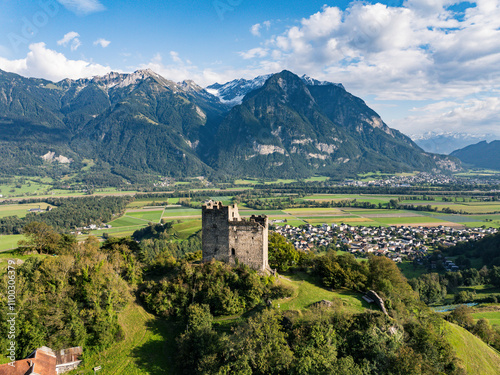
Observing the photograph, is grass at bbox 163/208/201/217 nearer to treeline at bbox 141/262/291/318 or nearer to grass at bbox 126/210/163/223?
grass at bbox 126/210/163/223

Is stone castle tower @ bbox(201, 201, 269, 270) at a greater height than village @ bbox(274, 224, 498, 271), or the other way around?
stone castle tower @ bbox(201, 201, 269, 270)

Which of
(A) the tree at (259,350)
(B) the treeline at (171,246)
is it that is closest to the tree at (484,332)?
(A) the tree at (259,350)

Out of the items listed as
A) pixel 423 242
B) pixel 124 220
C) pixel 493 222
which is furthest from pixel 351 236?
pixel 124 220

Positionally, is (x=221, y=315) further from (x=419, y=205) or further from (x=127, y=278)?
(x=419, y=205)

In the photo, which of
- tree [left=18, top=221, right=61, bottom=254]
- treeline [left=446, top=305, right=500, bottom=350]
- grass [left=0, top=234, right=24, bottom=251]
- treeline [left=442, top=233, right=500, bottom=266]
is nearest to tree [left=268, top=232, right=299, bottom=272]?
treeline [left=446, top=305, right=500, bottom=350]

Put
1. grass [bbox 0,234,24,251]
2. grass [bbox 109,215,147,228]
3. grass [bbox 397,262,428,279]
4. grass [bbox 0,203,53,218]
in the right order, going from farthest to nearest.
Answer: grass [bbox 0,203,53,218] → grass [bbox 109,215,147,228] → grass [bbox 397,262,428,279] → grass [bbox 0,234,24,251]
